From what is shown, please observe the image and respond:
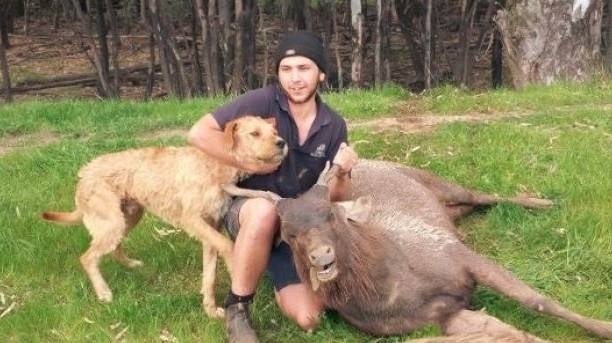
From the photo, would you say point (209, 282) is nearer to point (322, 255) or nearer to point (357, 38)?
point (322, 255)

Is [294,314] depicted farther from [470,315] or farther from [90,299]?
[90,299]

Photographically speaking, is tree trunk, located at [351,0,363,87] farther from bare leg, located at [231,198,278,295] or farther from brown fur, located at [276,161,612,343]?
bare leg, located at [231,198,278,295]

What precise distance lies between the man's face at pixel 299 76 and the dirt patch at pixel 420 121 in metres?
3.53

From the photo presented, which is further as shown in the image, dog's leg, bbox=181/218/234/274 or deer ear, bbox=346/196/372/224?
dog's leg, bbox=181/218/234/274

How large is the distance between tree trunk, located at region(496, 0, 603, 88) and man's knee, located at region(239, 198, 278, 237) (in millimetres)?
7561

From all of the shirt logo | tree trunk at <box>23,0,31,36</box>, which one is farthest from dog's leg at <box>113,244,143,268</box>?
tree trunk at <box>23,0,31,36</box>

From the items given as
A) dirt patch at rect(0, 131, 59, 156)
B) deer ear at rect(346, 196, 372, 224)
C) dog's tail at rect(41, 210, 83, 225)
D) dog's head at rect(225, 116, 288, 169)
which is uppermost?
dog's head at rect(225, 116, 288, 169)

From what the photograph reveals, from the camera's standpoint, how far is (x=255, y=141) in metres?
4.93

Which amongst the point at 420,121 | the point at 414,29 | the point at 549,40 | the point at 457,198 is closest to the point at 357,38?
the point at 549,40

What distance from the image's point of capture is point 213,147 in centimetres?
511

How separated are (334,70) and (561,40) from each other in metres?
7.91

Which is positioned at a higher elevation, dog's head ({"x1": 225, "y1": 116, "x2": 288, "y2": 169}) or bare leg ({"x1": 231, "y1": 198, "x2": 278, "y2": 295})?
dog's head ({"x1": 225, "y1": 116, "x2": 288, "y2": 169})

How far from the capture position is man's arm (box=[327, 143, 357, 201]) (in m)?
4.91

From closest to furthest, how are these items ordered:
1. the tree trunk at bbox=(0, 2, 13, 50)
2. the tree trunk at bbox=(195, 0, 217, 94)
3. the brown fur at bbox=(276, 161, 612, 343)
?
the brown fur at bbox=(276, 161, 612, 343)
the tree trunk at bbox=(195, 0, 217, 94)
the tree trunk at bbox=(0, 2, 13, 50)
